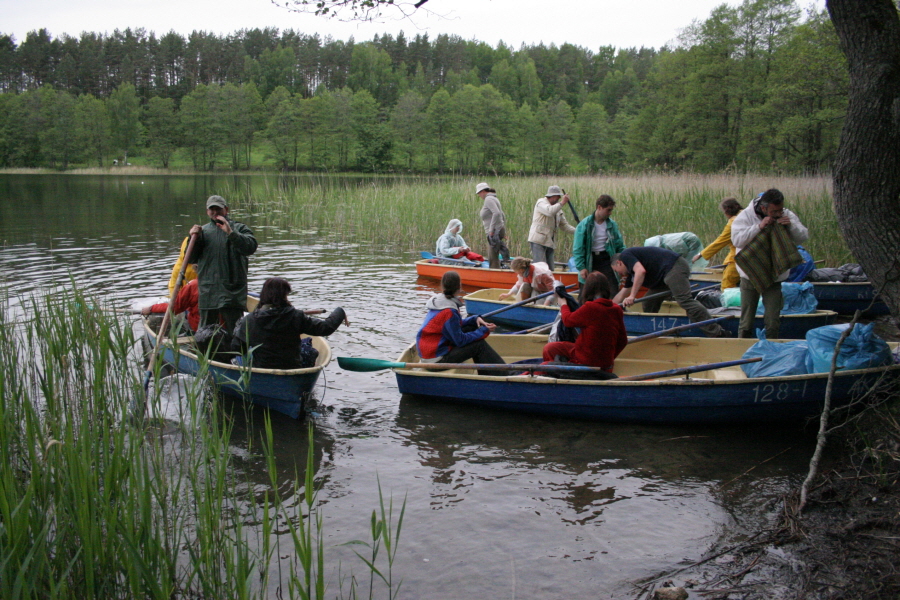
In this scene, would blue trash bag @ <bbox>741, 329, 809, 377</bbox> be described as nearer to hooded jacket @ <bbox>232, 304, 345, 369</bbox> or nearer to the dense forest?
hooded jacket @ <bbox>232, 304, 345, 369</bbox>

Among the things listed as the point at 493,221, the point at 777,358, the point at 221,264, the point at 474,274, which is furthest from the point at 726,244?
the point at 221,264

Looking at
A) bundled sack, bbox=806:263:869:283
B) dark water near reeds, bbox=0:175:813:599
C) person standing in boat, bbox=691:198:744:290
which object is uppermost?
person standing in boat, bbox=691:198:744:290

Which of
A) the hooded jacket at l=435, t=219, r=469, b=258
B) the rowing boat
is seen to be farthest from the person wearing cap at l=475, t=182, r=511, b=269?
the hooded jacket at l=435, t=219, r=469, b=258

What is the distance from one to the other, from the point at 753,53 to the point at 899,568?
40751mm

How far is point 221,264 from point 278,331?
119 cm

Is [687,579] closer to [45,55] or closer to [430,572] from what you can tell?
[430,572]

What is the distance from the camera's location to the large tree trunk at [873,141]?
13.1 ft

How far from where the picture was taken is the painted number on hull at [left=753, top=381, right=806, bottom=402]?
5.58 meters

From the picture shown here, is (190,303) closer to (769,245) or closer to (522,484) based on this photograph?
(522,484)

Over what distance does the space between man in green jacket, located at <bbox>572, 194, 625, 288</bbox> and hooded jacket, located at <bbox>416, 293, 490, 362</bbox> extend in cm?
265

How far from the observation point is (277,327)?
5930 millimetres

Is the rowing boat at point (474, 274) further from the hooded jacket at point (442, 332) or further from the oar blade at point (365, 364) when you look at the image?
the oar blade at point (365, 364)

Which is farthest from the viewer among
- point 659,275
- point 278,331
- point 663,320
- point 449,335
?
point 663,320

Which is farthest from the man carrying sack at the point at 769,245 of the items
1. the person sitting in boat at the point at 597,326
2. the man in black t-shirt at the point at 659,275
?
the person sitting in boat at the point at 597,326
